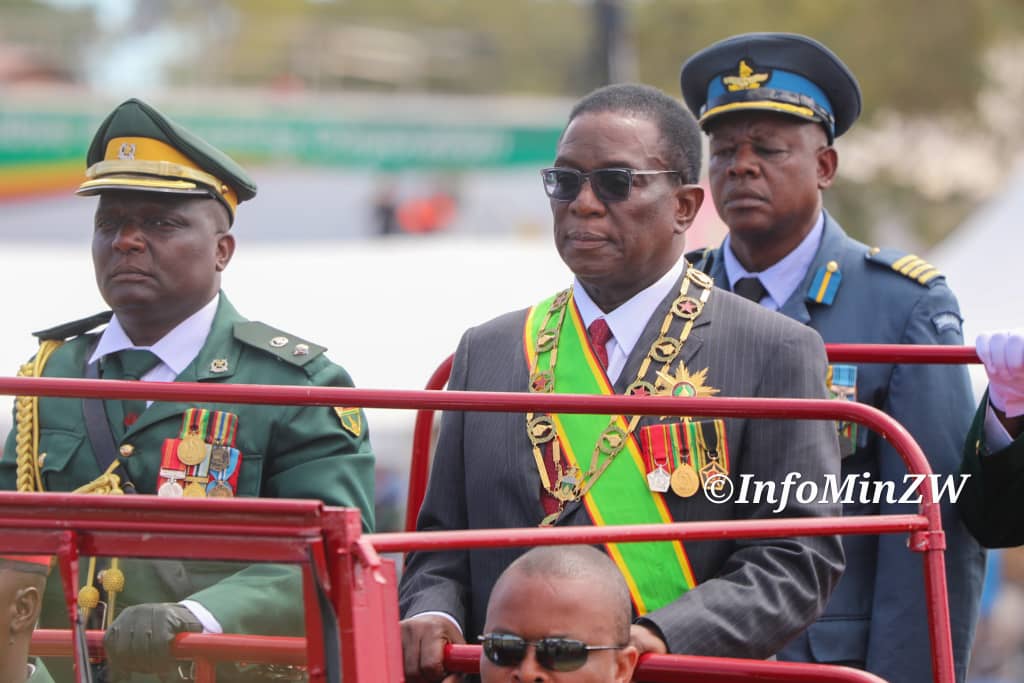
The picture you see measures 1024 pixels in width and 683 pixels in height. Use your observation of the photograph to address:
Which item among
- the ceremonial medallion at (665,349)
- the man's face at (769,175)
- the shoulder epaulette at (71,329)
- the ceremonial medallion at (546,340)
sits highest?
the man's face at (769,175)

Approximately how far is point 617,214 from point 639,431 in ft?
1.66

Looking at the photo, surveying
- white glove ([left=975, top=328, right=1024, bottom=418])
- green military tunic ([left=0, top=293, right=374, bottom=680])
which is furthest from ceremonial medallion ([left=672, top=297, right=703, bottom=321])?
green military tunic ([left=0, top=293, right=374, bottom=680])

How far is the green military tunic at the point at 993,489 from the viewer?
3.69m

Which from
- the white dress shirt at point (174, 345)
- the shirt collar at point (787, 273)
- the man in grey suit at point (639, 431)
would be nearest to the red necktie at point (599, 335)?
the man in grey suit at point (639, 431)

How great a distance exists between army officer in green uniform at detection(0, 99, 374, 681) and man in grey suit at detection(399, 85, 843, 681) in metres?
0.34

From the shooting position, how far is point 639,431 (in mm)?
3465

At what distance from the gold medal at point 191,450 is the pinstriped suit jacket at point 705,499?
58 centimetres

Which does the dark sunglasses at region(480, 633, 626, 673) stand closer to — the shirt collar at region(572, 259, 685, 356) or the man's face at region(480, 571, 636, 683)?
the man's face at region(480, 571, 636, 683)

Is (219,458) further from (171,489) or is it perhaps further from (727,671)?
(727,671)

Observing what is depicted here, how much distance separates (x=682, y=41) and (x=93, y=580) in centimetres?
3143

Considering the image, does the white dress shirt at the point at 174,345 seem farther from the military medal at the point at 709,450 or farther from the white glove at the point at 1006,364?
the white glove at the point at 1006,364

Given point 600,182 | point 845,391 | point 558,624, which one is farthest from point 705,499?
point 845,391

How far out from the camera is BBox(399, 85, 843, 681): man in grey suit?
129 inches

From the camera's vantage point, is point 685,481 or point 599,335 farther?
point 599,335
